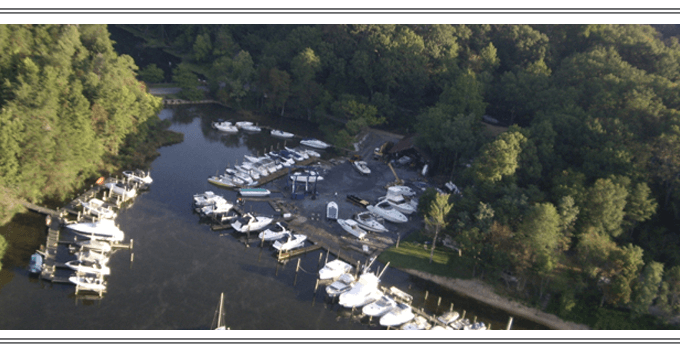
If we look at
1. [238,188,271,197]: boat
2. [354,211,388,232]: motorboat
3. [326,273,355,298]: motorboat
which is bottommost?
Result: [326,273,355,298]: motorboat

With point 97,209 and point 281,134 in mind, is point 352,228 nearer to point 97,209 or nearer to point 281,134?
point 97,209

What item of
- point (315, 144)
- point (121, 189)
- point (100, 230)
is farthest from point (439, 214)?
point (121, 189)

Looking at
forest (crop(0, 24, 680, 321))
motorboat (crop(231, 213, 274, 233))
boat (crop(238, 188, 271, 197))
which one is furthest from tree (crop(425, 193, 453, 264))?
boat (crop(238, 188, 271, 197))

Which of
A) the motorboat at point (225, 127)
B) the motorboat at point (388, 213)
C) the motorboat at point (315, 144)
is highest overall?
the motorboat at point (315, 144)

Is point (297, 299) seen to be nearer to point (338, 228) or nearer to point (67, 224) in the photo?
point (338, 228)

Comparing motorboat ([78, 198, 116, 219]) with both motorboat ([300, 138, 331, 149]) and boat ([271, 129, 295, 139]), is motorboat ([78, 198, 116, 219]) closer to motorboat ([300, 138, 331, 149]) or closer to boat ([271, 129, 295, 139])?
motorboat ([300, 138, 331, 149])

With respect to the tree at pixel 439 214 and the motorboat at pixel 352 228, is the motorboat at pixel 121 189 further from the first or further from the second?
the tree at pixel 439 214

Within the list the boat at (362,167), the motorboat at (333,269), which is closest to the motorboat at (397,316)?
the motorboat at (333,269)
